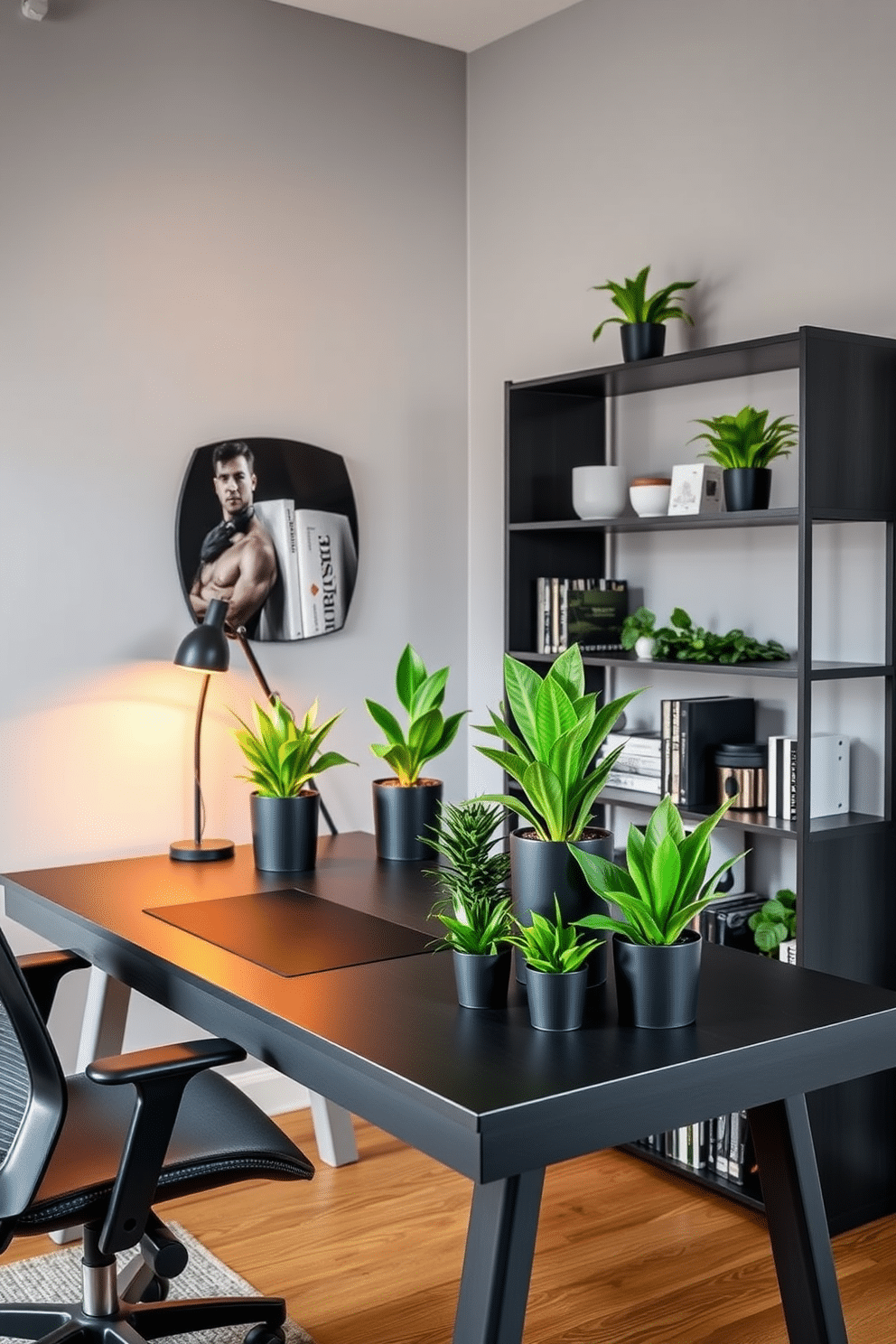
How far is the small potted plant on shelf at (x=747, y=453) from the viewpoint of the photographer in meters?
2.92

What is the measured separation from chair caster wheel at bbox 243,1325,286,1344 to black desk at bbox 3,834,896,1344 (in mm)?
634

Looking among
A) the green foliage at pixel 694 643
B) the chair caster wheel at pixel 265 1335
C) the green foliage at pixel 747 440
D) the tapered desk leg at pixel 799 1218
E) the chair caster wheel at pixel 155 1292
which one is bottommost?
the chair caster wheel at pixel 155 1292

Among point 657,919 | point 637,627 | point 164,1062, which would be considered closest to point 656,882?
point 657,919

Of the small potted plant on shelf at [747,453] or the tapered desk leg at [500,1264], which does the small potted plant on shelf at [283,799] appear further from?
the tapered desk leg at [500,1264]

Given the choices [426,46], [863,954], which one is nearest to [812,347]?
[863,954]

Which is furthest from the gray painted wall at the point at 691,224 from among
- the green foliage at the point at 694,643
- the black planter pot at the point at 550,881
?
the black planter pot at the point at 550,881

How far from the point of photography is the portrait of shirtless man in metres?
3.46

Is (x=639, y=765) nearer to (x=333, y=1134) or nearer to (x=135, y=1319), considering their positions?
(x=333, y=1134)

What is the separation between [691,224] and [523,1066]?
2279 millimetres

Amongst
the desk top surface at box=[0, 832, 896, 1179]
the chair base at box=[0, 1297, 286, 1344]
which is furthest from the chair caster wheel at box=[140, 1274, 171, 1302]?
the desk top surface at box=[0, 832, 896, 1179]

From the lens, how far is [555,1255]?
275 cm

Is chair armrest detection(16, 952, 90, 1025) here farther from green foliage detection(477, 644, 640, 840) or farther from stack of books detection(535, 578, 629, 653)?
stack of books detection(535, 578, 629, 653)

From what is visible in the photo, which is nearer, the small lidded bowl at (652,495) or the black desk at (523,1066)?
the black desk at (523,1066)

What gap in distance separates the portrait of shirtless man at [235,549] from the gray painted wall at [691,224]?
71cm
